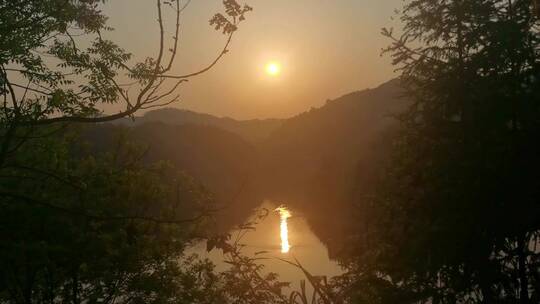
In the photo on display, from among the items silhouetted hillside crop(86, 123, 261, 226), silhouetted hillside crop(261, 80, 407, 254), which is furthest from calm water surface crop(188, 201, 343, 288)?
silhouetted hillside crop(86, 123, 261, 226)

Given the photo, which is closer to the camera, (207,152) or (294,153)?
(207,152)

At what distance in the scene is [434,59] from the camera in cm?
1722

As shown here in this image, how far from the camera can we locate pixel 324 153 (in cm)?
13162

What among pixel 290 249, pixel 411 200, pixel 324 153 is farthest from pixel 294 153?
pixel 411 200

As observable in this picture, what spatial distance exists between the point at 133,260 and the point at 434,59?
11.3 m

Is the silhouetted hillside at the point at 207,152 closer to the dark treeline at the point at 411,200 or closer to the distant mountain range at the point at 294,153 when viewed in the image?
the distant mountain range at the point at 294,153

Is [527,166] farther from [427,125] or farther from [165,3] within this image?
[165,3]

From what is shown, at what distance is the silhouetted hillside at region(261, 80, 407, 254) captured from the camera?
78.2 m

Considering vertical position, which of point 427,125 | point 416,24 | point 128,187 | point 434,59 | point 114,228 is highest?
point 416,24

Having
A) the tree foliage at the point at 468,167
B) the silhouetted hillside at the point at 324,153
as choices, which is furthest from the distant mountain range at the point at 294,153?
the tree foliage at the point at 468,167

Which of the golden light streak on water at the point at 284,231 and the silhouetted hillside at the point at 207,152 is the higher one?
the silhouetted hillside at the point at 207,152

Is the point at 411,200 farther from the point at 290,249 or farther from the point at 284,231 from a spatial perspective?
the point at 284,231

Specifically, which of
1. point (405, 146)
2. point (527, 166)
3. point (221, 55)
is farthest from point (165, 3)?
point (527, 166)

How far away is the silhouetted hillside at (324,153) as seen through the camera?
257ft
